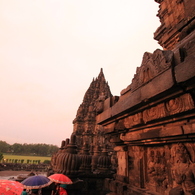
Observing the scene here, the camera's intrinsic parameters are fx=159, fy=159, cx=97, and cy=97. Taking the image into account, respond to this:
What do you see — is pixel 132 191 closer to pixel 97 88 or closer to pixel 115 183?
pixel 115 183

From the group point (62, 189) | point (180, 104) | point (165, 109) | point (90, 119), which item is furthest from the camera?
point (90, 119)

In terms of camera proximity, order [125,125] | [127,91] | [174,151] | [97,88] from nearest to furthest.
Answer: [174,151] → [125,125] → [127,91] → [97,88]

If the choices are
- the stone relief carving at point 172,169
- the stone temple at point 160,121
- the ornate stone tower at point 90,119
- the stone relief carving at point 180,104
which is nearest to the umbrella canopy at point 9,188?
the stone temple at point 160,121

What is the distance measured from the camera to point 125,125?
340 cm

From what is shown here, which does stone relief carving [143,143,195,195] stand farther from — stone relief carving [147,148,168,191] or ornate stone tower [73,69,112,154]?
ornate stone tower [73,69,112,154]

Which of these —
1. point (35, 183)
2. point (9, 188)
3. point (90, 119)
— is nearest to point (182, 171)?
Answer: point (9, 188)

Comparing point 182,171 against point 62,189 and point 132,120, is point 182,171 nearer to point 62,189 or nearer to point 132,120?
point 132,120

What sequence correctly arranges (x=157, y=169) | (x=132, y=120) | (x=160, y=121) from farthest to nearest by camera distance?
(x=132, y=120), (x=157, y=169), (x=160, y=121)

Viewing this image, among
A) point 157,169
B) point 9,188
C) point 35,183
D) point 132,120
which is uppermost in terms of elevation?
point 132,120

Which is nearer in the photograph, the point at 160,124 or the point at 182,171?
the point at 182,171

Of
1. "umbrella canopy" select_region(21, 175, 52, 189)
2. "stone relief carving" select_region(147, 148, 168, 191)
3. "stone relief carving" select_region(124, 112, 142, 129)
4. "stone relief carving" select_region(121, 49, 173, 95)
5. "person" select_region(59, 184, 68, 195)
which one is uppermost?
"stone relief carving" select_region(121, 49, 173, 95)

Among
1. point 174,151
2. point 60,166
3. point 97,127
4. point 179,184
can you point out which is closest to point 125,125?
point 174,151

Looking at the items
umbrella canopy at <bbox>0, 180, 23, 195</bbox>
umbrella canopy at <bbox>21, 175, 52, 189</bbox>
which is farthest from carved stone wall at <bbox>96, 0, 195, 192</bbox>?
umbrella canopy at <bbox>0, 180, 23, 195</bbox>

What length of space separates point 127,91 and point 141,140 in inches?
44.6
